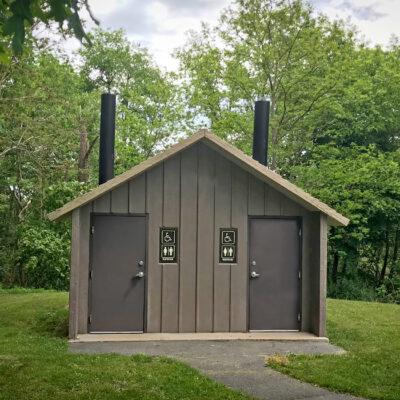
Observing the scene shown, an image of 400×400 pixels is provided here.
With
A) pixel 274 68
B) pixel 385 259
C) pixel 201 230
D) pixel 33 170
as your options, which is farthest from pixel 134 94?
pixel 201 230

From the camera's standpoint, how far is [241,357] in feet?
26.3

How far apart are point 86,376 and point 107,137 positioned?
5564 mm

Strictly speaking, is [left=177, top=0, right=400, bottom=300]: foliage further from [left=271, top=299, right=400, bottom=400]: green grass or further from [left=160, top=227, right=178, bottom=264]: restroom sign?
[left=160, top=227, right=178, bottom=264]: restroom sign

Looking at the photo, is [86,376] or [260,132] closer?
[86,376]

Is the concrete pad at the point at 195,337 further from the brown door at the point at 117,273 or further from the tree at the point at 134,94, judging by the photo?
the tree at the point at 134,94

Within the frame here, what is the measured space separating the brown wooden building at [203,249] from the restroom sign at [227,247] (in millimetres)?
18

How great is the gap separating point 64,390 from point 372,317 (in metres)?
8.18

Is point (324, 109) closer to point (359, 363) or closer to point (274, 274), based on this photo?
point (274, 274)

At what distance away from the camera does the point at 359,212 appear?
70.0ft

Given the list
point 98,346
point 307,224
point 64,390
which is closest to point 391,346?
point 307,224

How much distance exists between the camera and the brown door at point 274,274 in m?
9.91

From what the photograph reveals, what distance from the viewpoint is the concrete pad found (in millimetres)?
9105

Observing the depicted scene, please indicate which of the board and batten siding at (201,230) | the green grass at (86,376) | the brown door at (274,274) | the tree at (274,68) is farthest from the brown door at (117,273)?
the tree at (274,68)

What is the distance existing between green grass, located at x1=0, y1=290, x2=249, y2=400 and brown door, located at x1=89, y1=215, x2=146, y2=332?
2.79 feet
